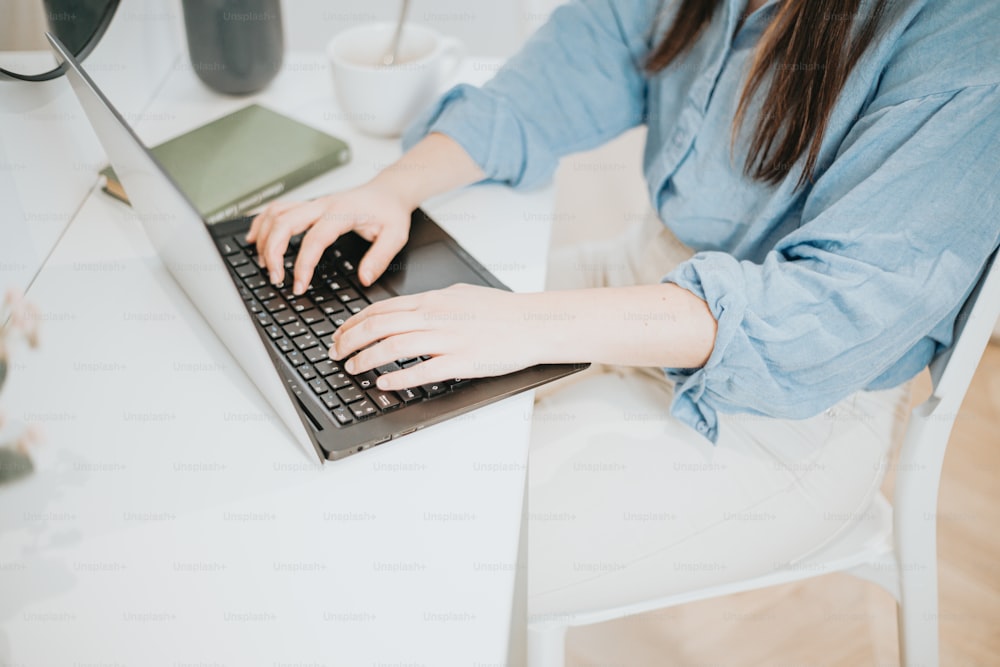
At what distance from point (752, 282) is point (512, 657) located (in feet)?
1.14

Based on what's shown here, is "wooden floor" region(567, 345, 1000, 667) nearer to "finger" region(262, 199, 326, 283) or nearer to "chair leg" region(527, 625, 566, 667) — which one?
"chair leg" region(527, 625, 566, 667)

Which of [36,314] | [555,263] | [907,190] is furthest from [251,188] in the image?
[907,190]

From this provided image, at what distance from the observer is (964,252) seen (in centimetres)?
62

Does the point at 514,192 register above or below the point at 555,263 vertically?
above

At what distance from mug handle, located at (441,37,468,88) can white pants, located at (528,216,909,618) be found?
451 millimetres

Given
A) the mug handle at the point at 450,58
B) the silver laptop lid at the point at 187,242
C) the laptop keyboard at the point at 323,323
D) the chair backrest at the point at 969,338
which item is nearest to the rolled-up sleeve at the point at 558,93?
the mug handle at the point at 450,58

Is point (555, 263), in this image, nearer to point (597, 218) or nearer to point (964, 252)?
point (964, 252)

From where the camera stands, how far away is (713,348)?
2.17ft

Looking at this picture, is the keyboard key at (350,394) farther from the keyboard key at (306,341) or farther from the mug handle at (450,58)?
the mug handle at (450,58)

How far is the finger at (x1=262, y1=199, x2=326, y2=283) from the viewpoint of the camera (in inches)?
28.3

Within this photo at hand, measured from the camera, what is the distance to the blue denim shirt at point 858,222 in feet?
1.99

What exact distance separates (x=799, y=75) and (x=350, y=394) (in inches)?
19.0

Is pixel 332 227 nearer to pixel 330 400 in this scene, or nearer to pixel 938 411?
pixel 330 400

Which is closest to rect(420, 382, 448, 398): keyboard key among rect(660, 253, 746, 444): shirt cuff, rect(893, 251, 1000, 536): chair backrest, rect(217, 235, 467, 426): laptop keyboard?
rect(217, 235, 467, 426): laptop keyboard
